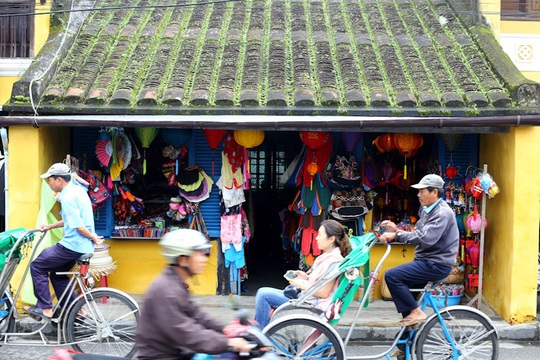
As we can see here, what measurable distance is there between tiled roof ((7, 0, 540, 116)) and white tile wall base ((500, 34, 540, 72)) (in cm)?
96

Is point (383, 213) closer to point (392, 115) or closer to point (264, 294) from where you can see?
point (392, 115)

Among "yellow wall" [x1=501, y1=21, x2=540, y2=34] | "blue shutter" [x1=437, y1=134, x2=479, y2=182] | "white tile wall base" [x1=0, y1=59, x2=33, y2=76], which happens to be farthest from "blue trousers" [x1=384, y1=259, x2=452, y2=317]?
"white tile wall base" [x1=0, y1=59, x2=33, y2=76]

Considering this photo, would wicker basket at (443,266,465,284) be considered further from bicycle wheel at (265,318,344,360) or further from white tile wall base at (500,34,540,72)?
bicycle wheel at (265,318,344,360)

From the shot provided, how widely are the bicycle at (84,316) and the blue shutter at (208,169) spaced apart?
292 cm

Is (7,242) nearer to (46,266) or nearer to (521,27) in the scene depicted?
(46,266)

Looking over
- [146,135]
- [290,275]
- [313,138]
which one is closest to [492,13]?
[313,138]

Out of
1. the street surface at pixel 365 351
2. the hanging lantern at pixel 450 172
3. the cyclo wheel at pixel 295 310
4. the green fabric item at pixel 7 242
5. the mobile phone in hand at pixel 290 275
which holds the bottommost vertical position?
the street surface at pixel 365 351

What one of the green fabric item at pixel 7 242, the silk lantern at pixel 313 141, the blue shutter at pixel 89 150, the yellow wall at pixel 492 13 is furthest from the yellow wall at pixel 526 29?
the green fabric item at pixel 7 242

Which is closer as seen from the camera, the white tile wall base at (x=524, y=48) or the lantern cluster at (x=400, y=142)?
the lantern cluster at (x=400, y=142)

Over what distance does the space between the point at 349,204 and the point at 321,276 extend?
365 centimetres

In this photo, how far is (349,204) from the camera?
1003cm

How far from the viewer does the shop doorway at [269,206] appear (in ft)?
38.0

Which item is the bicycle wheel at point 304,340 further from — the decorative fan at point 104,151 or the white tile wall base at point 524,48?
the white tile wall base at point 524,48

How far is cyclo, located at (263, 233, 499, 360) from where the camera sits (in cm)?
612
